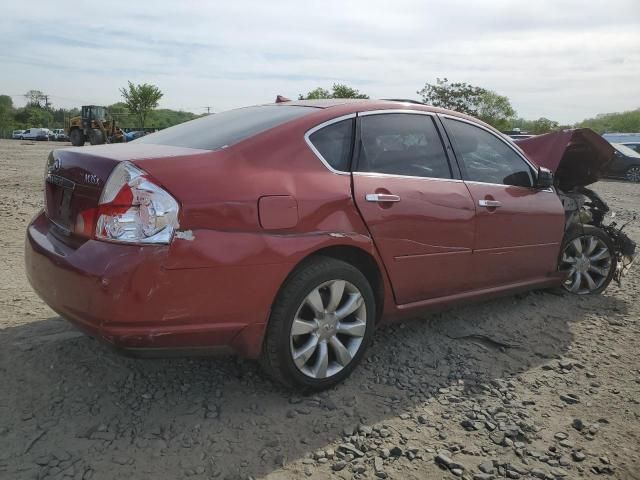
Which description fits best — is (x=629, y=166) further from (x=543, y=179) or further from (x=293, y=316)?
(x=293, y=316)

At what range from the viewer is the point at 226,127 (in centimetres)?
321

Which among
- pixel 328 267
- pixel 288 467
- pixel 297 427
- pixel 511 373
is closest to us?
pixel 288 467

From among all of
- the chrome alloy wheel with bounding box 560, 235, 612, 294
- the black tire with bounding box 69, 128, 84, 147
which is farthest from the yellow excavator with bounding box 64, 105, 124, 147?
the chrome alloy wheel with bounding box 560, 235, 612, 294

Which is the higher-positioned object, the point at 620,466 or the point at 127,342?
the point at 127,342

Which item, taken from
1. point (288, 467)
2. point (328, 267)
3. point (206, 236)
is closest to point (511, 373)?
point (328, 267)

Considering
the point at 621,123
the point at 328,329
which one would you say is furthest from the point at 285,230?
the point at 621,123

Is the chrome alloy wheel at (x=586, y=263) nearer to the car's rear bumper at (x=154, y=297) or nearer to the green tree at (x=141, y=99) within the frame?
the car's rear bumper at (x=154, y=297)

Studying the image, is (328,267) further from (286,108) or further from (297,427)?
(286,108)

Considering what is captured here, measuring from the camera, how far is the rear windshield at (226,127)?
2928mm

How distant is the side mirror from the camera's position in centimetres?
421

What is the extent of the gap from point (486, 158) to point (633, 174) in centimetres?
1771

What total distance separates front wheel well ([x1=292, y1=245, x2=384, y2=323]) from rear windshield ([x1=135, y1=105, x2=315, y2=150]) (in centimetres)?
74

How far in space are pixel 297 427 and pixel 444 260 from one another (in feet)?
4.77

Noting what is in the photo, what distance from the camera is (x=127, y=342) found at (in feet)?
7.82
